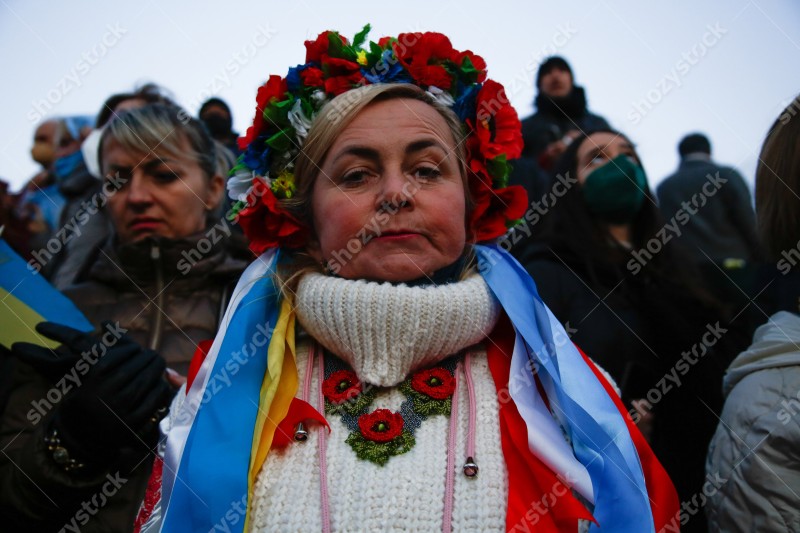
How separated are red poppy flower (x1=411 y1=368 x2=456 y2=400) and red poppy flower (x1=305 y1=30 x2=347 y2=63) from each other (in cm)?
122

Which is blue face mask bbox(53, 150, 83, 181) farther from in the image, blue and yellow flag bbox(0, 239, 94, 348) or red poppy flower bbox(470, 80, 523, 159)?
red poppy flower bbox(470, 80, 523, 159)

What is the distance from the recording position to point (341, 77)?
8.14ft

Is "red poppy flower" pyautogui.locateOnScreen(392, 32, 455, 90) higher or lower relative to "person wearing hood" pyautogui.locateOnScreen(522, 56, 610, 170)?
lower

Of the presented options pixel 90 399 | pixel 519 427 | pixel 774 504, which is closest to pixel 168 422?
pixel 90 399

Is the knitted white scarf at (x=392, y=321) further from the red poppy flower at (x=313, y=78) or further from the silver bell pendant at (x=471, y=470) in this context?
the red poppy flower at (x=313, y=78)

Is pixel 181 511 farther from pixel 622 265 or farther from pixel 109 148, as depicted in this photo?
pixel 622 265

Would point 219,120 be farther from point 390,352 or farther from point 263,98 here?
point 390,352

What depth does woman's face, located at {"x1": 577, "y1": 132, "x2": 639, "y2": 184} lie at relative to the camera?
3.44m

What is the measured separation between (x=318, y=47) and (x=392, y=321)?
1.13 metres

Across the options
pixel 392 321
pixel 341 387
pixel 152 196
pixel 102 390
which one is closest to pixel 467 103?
pixel 392 321

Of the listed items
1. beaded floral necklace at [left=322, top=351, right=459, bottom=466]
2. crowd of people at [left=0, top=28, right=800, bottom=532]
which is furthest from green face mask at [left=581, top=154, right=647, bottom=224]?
beaded floral necklace at [left=322, top=351, right=459, bottom=466]

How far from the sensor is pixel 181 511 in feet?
5.97

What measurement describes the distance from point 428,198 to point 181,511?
1126 mm

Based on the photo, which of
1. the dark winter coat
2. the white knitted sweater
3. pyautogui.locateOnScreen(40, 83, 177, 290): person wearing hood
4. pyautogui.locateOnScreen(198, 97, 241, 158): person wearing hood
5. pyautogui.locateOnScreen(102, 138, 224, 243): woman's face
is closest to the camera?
the white knitted sweater
